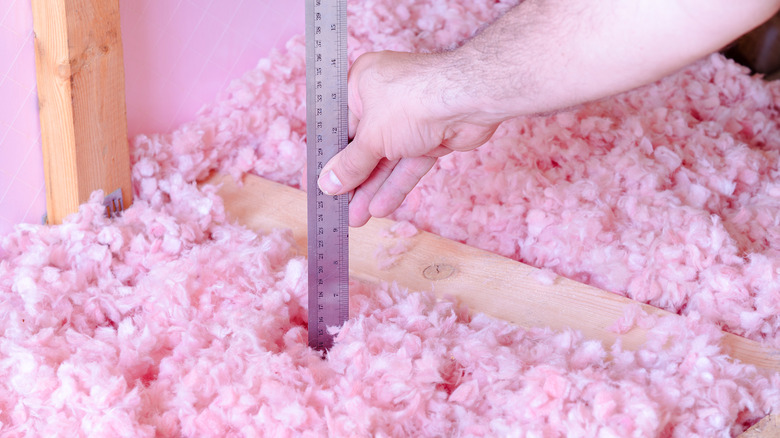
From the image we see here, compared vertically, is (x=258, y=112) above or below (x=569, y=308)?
above

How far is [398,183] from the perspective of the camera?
1488 millimetres

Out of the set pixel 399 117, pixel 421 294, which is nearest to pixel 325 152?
pixel 399 117

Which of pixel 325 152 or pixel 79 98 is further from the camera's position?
pixel 79 98

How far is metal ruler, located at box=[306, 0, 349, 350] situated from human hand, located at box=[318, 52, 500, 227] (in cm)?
4

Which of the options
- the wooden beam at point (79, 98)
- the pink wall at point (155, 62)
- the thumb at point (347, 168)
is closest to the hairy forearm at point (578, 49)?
the thumb at point (347, 168)

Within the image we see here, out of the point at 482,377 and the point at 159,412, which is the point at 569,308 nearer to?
the point at 482,377

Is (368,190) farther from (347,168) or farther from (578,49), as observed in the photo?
(578,49)

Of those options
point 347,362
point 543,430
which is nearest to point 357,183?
point 347,362

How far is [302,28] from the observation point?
7.55ft

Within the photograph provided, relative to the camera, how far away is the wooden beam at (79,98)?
1.53 meters

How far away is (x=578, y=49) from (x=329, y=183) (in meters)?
0.52

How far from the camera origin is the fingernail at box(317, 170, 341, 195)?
1.35 m

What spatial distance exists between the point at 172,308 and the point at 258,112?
78cm

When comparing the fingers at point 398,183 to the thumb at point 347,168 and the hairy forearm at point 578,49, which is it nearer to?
the thumb at point 347,168
